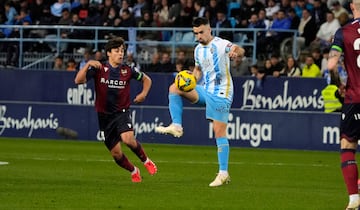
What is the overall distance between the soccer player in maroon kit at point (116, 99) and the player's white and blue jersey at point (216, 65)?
1084 millimetres

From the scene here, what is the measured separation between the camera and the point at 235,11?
31.3m

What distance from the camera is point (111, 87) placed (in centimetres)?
1648

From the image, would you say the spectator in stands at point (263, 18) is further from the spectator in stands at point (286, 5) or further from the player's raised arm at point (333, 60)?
the player's raised arm at point (333, 60)

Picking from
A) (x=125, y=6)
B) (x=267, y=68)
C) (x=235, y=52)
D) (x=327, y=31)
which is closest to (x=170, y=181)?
(x=235, y=52)

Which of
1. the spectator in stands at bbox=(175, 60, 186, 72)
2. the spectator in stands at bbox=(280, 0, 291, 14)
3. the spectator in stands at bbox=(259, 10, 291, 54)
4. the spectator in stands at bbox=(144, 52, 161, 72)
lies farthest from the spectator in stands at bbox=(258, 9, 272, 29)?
the spectator in stands at bbox=(144, 52, 161, 72)

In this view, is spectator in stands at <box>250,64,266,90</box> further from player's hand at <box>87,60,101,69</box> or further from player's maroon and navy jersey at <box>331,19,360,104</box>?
player's maroon and navy jersey at <box>331,19,360,104</box>

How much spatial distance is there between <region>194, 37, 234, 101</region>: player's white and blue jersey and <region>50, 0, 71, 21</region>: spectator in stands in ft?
61.2

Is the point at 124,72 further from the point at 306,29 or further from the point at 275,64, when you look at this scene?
the point at 306,29

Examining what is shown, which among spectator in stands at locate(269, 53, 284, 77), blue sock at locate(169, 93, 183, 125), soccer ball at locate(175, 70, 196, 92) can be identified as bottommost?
spectator in stands at locate(269, 53, 284, 77)

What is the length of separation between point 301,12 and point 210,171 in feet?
40.9

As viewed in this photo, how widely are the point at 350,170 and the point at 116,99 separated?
17.9 ft

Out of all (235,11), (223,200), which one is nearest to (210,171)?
(223,200)

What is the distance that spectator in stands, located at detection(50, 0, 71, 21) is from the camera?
33.9 meters

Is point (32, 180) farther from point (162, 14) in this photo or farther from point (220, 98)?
point (162, 14)
